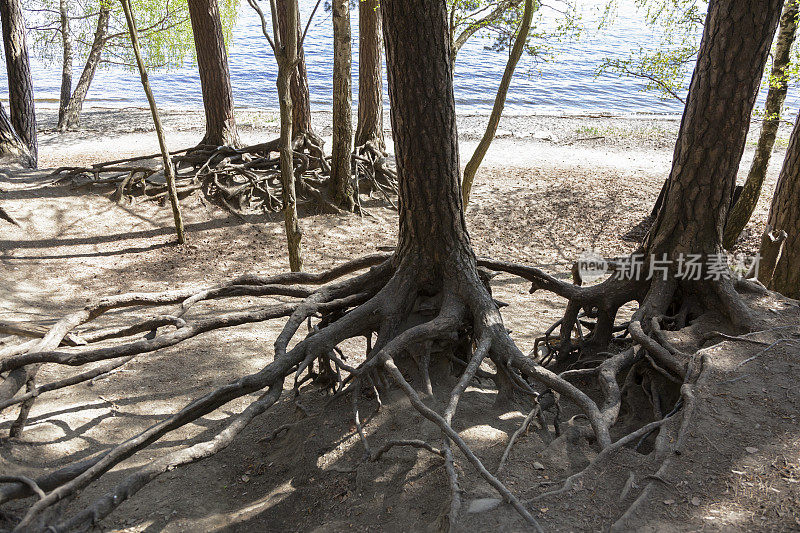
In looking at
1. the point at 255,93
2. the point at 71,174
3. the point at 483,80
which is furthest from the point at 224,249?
the point at 483,80

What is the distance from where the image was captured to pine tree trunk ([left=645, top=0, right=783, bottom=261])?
397 centimetres

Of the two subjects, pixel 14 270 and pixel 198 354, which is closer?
pixel 198 354

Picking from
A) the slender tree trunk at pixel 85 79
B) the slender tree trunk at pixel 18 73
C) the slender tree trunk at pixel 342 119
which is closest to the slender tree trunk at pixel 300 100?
the slender tree trunk at pixel 342 119

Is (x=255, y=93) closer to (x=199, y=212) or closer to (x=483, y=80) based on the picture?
(x=483, y=80)

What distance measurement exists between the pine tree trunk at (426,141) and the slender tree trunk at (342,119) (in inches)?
232

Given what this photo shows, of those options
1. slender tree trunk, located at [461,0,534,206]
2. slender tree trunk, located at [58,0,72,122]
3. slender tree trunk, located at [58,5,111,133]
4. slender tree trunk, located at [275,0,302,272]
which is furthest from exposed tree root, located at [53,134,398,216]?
slender tree trunk, located at [58,0,72,122]

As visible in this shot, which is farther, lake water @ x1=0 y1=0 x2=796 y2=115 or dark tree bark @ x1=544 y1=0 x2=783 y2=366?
lake water @ x1=0 y1=0 x2=796 y2=115

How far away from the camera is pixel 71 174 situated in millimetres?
9266

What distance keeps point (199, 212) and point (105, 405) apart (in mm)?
5485

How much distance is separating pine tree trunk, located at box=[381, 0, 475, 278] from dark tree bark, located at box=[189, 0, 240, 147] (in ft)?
24.4

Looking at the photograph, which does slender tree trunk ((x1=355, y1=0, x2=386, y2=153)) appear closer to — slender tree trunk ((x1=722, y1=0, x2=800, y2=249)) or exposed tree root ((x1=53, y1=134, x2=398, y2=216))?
exposed tree root ((x1=53, y1=134, x2=398, y2=216))

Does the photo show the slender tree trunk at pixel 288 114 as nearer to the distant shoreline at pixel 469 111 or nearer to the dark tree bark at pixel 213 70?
the dark tree bark at pixel 213 70

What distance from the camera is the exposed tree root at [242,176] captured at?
9.38 metres

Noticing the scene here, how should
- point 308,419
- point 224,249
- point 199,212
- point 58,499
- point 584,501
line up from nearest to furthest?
point 58,499 < point 584,501 < point 308,419 < point 224,249 < point 199,212
